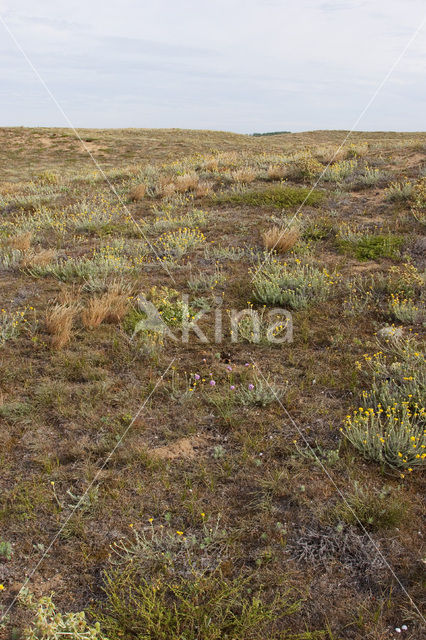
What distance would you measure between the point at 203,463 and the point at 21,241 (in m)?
6.07

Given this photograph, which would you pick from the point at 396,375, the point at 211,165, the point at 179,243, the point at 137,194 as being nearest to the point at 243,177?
the point at 211,165

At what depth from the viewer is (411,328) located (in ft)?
16.2

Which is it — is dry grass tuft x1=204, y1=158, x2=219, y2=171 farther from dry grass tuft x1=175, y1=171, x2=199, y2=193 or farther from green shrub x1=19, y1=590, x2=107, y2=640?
green shrub x1=19, y1=590, x2=107, y2=640

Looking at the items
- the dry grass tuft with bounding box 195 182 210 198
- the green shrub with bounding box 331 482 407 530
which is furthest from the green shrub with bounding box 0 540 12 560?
the dry grass tuft with bounding box 195 182 210 198

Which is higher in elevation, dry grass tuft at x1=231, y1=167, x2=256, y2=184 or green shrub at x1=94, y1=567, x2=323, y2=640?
dry grass tuft at x1=231, y1=167, x2=256, y2=184

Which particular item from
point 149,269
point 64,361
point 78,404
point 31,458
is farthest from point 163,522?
point 149,269

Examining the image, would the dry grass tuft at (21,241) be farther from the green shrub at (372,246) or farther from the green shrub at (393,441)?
the green shrub at (393,441)

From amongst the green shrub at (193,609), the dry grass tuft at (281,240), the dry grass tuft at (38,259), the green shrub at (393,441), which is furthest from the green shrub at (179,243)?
the green shrub at (193,609)

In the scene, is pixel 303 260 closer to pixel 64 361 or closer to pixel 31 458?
pixel 64 361

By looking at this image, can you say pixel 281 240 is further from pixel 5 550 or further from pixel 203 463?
pixel 5 550

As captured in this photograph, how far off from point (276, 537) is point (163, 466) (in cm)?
102

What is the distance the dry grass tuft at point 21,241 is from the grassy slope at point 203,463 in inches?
58.5

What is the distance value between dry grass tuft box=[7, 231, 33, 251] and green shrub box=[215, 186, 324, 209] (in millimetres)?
4071

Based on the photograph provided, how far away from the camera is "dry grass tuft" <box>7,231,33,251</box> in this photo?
25.5 ft
